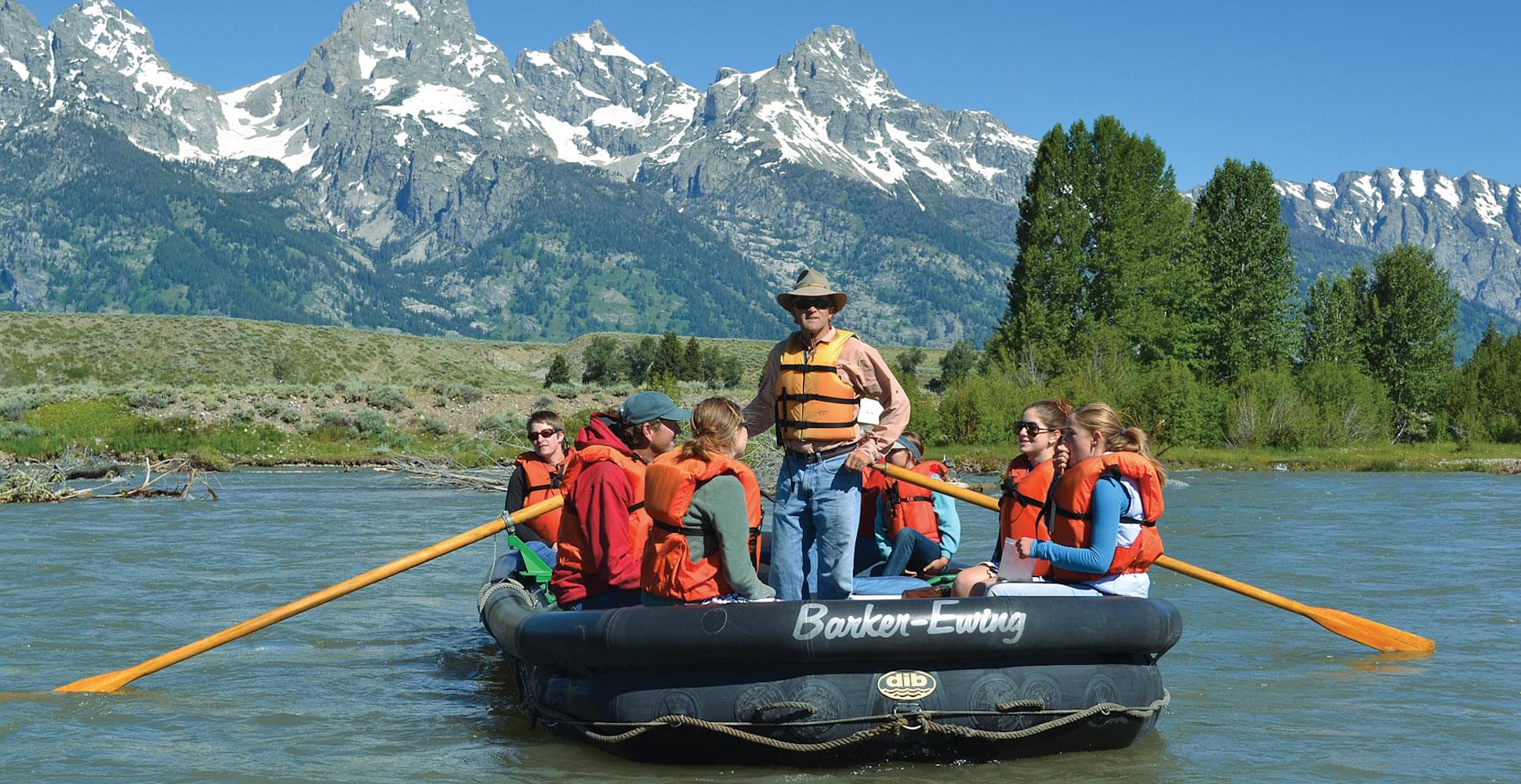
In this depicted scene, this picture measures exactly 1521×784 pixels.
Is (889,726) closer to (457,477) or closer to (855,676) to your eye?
(855,676)

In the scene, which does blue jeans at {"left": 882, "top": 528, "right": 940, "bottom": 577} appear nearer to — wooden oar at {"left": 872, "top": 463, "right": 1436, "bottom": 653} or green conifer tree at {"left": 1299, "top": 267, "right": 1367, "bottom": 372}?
wooden oar at {"left": 872, "top": 463, "right": 1436, "bottom": 653}

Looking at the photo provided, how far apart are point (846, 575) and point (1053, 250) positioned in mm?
36926

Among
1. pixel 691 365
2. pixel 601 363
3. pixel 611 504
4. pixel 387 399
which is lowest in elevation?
pixel 611 504

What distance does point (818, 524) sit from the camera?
7105mm

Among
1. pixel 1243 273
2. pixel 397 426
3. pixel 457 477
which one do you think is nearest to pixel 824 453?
pixel 457 477

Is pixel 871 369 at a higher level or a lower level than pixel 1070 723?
higher

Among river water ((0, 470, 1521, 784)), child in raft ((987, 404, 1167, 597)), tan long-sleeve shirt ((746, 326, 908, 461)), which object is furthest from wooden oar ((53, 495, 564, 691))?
child in raft ((987, 404, 1167, 597))

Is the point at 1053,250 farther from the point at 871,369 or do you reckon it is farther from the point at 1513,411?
the point at 871,369

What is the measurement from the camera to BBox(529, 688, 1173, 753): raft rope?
6.53m

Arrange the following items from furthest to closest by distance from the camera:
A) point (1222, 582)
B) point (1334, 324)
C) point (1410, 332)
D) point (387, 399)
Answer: point (1334, 324) < point (1410, 332) < point (387, 399) < point (1222, 582)

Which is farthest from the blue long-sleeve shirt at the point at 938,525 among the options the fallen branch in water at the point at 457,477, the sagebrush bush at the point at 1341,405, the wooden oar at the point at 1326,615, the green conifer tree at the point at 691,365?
the green conifer tree at the point at 691,365

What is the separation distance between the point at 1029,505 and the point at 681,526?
208 centimetres

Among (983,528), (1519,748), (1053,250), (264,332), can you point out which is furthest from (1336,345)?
(264,332)

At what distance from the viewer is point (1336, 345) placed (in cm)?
4928
